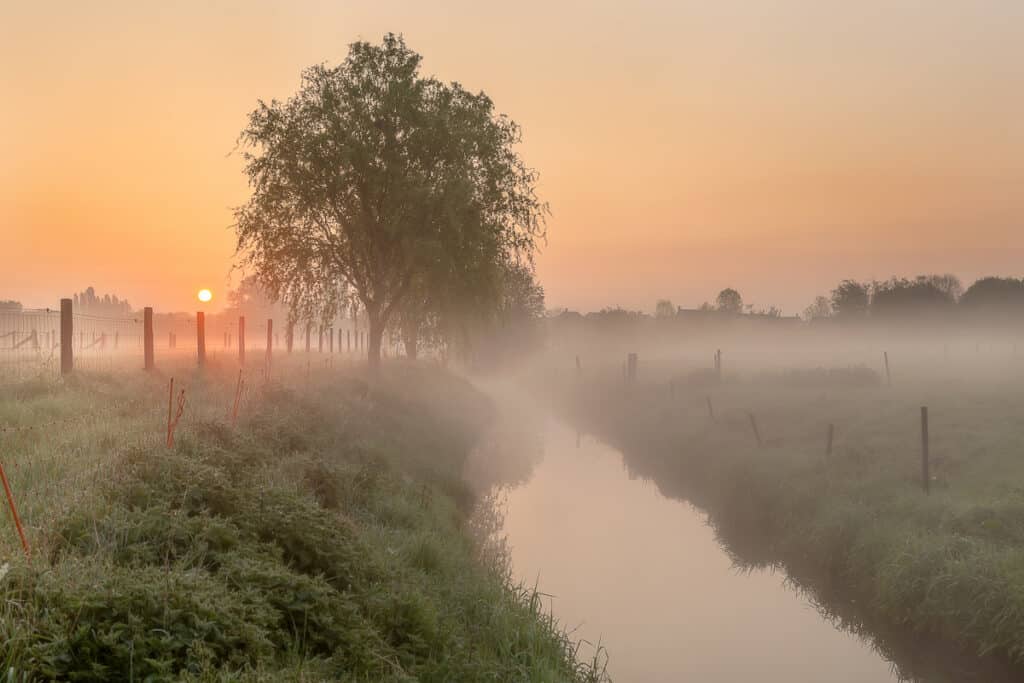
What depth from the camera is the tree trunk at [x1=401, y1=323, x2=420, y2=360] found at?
30.2 m

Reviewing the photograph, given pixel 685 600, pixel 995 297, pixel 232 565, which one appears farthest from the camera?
pixel 995 297

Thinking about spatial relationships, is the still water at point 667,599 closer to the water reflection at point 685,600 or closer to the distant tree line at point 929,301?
the water reflection at point 685,600

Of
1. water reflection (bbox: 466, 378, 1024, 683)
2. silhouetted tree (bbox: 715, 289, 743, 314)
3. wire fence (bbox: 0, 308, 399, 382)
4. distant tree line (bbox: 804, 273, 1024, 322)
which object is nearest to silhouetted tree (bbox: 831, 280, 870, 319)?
distant tree line (bbox: 804, 273, 1024, 322)

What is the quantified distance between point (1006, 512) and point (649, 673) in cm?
657

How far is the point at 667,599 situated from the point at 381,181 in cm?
1614

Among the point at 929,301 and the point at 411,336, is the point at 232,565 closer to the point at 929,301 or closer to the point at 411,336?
the point at 411,336

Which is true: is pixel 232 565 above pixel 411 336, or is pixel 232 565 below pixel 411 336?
below

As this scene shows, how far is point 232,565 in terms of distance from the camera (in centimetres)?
588

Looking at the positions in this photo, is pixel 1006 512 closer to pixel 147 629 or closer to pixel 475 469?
pixel 147 629

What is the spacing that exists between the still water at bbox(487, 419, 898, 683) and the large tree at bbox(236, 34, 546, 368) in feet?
30.2

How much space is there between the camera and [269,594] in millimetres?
5645

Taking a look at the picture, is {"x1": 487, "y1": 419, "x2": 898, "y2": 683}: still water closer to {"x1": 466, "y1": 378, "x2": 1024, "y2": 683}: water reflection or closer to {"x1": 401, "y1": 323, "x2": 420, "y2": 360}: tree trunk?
{"x1": 466, "y1": 378, "x2": 1024, "y2": 683}: water reflection

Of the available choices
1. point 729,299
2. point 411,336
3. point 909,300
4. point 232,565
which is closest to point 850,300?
point 909,300

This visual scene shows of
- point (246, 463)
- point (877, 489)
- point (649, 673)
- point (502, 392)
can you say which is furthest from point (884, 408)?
point (502, 392)
